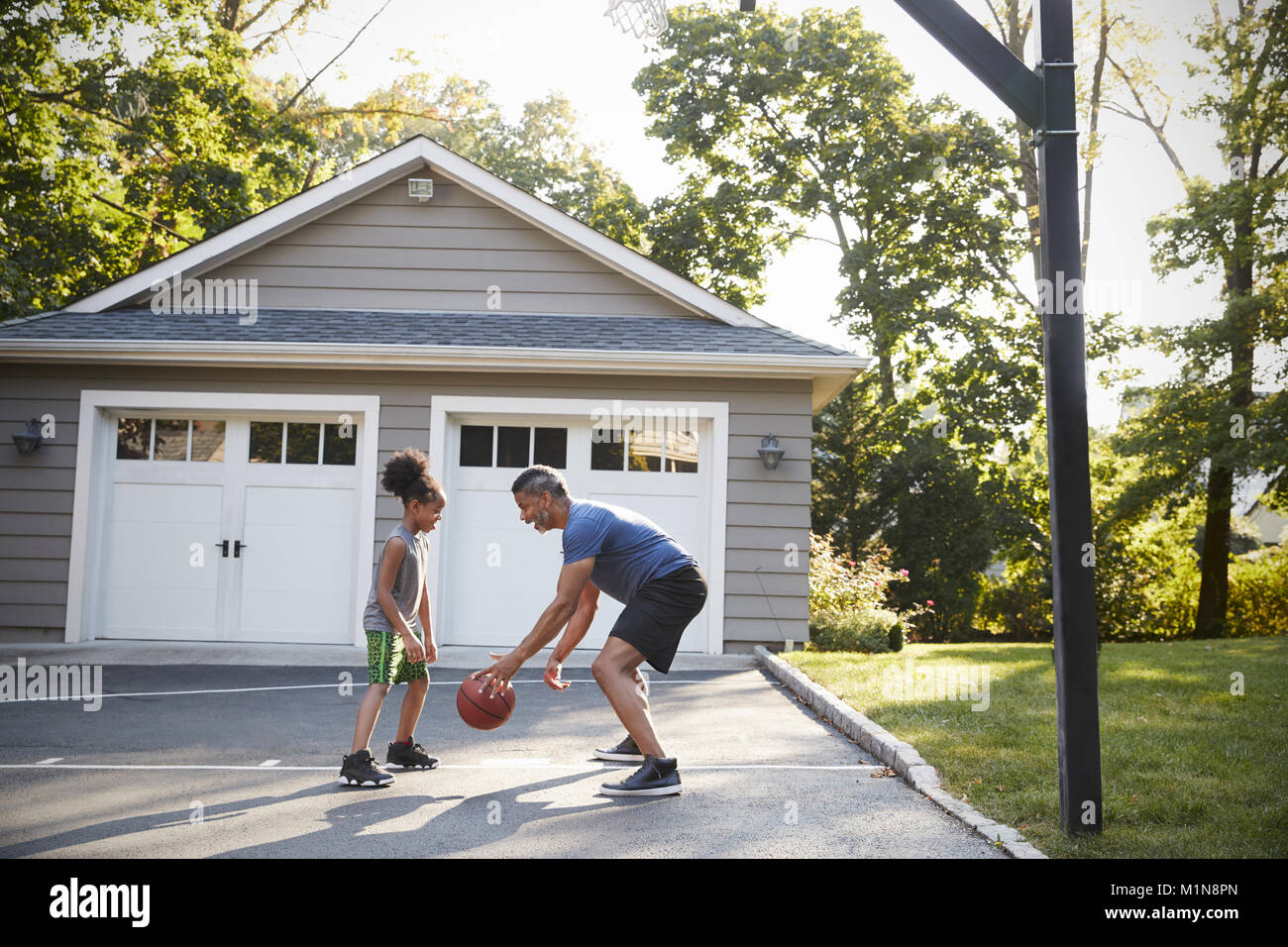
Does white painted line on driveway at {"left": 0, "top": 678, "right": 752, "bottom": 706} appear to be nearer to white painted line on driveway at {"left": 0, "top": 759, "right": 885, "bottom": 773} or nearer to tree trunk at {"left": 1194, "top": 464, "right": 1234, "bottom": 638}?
white painted line on driveway at {"left": 0, "top": 759, "right": 885, "bottom": 773}

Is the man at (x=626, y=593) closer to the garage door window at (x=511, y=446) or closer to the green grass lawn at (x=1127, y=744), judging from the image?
the green grass lawn at (x=1127, y=744)

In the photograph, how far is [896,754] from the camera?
5.59m

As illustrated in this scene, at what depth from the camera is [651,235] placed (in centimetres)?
2067

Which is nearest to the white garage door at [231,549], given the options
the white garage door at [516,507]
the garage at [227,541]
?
the garage at [227,541]

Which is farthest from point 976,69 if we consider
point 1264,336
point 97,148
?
point 97,148

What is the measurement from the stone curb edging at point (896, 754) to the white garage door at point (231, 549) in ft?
16.8

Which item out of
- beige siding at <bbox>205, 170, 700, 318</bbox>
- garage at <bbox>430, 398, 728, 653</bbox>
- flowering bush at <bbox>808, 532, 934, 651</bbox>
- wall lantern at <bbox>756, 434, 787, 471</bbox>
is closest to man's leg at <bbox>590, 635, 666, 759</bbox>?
garage at <bbox>430, 398, 728, 653</bbox>

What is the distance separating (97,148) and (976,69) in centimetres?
1913

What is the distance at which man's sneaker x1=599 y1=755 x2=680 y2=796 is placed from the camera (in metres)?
4.92

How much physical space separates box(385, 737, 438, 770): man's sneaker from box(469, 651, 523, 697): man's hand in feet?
2.74

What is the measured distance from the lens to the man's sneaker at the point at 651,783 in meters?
4.92

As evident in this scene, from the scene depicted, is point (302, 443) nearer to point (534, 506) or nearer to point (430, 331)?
point (430, 331)

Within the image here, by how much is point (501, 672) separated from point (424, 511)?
98 centimetres

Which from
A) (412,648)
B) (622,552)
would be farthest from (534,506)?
(412,648)
